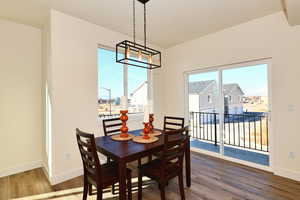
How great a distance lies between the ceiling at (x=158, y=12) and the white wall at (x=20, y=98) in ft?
1.10

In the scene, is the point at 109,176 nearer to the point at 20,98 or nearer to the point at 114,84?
the point at 114,84

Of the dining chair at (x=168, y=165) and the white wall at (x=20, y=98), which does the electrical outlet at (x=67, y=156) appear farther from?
the dining chair at (x=168, y=165)

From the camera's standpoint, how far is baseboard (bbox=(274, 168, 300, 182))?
2.45 m

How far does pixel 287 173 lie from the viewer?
2.54 m

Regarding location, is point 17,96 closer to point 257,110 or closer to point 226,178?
point 226,178

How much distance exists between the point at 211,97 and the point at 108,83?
8.09ft

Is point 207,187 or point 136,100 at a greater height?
point 136,100

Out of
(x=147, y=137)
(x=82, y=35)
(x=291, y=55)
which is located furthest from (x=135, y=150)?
(x=291, y=55)

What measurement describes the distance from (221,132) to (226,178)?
1123mm

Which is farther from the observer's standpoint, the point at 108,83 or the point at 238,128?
the point at 238,128

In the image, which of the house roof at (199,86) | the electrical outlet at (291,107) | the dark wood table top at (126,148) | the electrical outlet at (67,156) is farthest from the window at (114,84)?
the electrical outlet at (291,107)

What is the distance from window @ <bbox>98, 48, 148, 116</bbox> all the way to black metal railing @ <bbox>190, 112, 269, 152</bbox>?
167cm

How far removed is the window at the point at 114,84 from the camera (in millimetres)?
3299

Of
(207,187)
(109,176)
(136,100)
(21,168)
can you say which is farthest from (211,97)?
(21,168)
